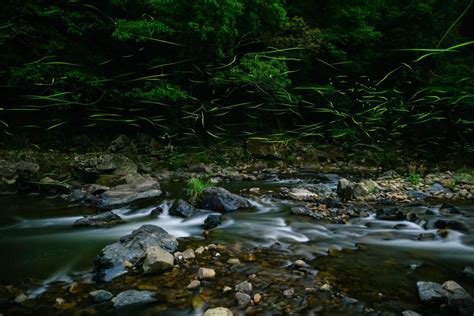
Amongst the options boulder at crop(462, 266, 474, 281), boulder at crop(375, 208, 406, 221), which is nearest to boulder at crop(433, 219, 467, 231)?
boulder at crop(375, 208, 406, 221)

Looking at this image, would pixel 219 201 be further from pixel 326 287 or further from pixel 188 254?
pixel 326 287

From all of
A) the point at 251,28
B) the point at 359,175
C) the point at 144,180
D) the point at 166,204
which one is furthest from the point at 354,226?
the point at 251,28

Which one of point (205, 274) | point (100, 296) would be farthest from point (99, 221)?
point (205, 274)

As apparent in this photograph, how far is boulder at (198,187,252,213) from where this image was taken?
609 cm

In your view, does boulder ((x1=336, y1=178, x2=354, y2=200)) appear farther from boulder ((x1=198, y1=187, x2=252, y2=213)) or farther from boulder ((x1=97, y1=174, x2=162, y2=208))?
boulder ((x1=97, y1=174, x2=162, y2=208))

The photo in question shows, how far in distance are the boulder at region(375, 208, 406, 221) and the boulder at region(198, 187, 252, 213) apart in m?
2.29

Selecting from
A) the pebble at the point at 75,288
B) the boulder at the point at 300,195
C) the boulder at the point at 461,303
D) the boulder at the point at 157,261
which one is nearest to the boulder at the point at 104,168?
the boulder at the point at 300,195

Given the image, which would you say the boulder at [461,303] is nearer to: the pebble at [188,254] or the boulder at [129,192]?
the pebble at [188,254]

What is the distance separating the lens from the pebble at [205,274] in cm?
324

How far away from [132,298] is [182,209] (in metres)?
2.94

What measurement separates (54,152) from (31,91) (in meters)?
2.28

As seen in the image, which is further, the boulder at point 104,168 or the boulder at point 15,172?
the boulder at point 104,168

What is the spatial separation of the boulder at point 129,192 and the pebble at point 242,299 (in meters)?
4.26

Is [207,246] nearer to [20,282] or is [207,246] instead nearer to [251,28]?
[20,282]
